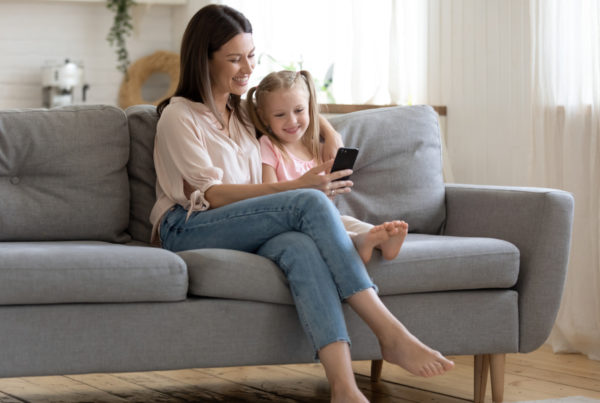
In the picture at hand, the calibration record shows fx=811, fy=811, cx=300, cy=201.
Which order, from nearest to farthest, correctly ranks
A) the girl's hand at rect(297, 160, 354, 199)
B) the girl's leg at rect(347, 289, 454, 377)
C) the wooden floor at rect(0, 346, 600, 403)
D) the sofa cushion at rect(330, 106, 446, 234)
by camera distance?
the girl's leg at rect(347, 289, 454, 377) < the girl's hand at rect(297, 160, 354, 199) < the wooden floor at rect(0, 346, 600, 403) < the sofa cushion at rect(330, 106, 446, 234)

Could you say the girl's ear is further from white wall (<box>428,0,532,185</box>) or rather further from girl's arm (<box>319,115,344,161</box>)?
white wall (<box>428,0,532,185</box>)

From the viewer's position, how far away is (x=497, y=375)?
7.24ft

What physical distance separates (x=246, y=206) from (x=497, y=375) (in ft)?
2.74

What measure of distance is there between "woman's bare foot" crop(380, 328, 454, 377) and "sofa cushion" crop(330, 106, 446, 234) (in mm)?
684

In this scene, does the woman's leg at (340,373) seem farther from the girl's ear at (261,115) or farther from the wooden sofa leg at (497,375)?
the girl's ear at (261,115)

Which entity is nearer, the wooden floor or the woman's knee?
the woman's knee

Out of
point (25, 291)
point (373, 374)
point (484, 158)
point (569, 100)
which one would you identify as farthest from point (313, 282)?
point (484, 158)

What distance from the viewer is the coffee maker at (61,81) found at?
449cm

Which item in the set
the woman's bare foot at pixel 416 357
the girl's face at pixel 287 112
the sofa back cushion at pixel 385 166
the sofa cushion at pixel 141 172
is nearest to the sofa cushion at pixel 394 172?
the sofa back cushion at pixel 385 166

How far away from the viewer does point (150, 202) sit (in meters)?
2.39

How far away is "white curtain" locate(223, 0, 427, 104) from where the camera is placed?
3.66 metres

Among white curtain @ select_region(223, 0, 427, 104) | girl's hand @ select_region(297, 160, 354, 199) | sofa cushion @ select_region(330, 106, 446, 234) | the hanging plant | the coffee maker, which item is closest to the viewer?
girl's hand @ select_region(297, 160, 354, 199)

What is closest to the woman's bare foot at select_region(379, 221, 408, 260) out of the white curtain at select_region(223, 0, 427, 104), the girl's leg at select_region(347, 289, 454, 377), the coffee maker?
the girl's leg at select_region(347, 289, 454, 377)

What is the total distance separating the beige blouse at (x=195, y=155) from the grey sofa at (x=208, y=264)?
169mm
